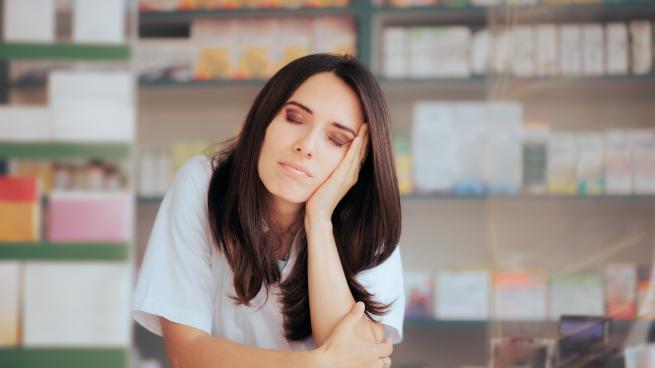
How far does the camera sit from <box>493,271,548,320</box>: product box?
103 inches

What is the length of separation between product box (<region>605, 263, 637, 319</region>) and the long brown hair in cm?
157

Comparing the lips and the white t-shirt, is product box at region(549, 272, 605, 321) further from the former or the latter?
the lips

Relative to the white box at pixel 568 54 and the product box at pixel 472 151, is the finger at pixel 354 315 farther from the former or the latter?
the white box at pixel 568 54

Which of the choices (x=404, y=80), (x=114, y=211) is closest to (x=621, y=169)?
(x=404, y=80)

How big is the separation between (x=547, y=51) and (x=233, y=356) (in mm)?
2022

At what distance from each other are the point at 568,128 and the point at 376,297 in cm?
175

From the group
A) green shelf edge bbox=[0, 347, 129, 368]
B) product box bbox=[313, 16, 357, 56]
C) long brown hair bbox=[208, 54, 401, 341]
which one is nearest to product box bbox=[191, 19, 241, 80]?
product box bbox=[313, 16, 357, 56]

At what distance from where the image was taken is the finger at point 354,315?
108cm

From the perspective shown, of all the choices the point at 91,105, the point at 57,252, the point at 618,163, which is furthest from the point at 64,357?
the point at 618,163

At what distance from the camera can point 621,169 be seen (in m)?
2.70

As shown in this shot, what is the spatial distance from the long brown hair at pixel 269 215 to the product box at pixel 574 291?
153 cm

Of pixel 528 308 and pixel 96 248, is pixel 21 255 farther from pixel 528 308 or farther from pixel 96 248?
pixel 528 308

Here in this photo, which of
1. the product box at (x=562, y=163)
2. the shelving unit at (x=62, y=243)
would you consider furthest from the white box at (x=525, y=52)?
the shelving unit at (x=62, y=243)

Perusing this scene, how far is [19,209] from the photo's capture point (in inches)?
84.8
